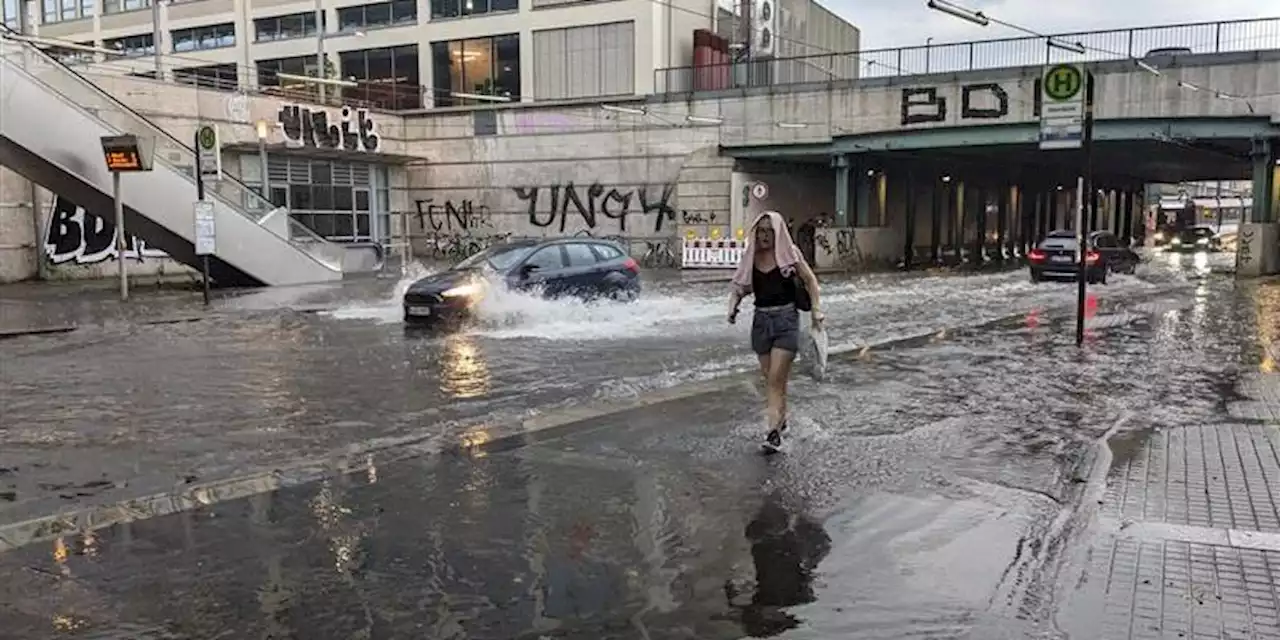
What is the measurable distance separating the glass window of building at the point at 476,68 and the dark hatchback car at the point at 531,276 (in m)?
24.1

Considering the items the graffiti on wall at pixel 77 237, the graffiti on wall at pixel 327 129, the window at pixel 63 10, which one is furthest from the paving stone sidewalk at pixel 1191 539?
the window at pixel 63 10

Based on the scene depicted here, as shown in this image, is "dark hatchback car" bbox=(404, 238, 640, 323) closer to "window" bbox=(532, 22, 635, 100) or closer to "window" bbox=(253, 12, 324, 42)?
"window" bbox=(532, 22, 635, 100)

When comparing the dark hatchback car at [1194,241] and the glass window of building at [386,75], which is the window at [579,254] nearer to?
the glass window of building at [386,75]

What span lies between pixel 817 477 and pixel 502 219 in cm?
3471

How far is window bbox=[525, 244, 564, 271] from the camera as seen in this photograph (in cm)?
1673

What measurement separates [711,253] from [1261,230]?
1647cm

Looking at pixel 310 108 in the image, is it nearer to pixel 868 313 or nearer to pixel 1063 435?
pixel 868 313

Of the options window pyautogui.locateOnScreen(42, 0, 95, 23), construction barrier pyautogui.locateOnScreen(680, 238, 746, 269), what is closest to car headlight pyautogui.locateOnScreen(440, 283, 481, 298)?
construction barrier pyautogui.locateOnScreen(680, 238, 746, 269)

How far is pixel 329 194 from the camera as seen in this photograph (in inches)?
1403

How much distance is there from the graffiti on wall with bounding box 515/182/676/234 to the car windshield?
21.0 meters

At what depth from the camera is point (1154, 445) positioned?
761 cm

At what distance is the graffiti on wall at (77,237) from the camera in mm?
27672

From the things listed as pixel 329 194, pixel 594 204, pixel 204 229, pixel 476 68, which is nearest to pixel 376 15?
pixel 476 68

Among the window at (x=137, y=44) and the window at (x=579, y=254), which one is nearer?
the window at (x=579, y=254)
